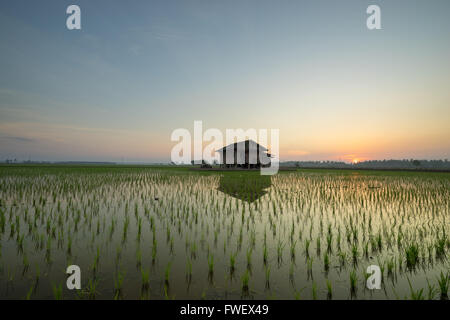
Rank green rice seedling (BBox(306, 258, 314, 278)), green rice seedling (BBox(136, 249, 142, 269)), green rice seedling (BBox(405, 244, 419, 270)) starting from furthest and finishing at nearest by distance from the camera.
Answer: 1. green rice seedling (BBox(405, 244, 419, 270))
2. green rice seedling (BBox(136, 249, 142, 269))
3. green rice seedling (BBox(306, 258, 314, 278))

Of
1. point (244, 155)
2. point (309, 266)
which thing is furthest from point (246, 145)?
point (309, 266)

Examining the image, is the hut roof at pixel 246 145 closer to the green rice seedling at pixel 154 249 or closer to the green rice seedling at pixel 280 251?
the green rice seedling at pixel 280 251

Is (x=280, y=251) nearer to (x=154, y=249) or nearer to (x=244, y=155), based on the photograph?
(x=154, y=249)

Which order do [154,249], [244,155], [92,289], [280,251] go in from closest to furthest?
1. [92,289]
2. [280,251]
3. [154,249]
4. [244,155]

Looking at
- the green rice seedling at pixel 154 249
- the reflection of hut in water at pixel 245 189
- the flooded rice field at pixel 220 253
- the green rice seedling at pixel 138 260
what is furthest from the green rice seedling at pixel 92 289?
the reflection of hut in water at pixel 245 189

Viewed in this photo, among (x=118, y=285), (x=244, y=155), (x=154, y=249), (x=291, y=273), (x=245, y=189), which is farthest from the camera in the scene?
(x=244, y=155)

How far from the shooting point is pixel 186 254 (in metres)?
4.37

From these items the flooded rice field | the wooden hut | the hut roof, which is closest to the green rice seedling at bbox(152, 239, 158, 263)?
the flooded rice field

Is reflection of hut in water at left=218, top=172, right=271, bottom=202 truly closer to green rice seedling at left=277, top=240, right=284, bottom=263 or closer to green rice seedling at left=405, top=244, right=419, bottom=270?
green rice seedling at left=277, top=240, right=284, bottom=263

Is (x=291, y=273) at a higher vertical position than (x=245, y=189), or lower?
lower

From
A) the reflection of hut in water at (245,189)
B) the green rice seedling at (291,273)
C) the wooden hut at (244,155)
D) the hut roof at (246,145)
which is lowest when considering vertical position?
the green rice seedling at (291,273)

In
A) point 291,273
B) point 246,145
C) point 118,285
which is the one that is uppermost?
point 246,145
